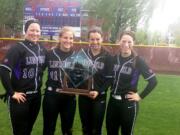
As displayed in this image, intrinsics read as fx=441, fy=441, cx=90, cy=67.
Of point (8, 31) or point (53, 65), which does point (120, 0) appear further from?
point (53, 65)

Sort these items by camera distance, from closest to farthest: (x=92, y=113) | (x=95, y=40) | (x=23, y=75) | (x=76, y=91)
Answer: (x=23, y=75) → (x=76, y=91) → (x=95, y=40) → (x=92, y=113)

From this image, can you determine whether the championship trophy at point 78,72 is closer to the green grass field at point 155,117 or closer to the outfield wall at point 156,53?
the green grass field at point 155,117

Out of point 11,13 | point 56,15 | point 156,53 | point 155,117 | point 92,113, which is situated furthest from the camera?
point 11,13

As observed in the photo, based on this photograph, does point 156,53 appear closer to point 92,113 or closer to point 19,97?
point 92,113

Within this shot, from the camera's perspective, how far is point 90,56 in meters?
6.09

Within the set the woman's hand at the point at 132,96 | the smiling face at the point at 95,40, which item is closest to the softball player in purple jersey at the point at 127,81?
the woman's hand at the point at 132,96

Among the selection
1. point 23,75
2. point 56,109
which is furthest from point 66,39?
point 56,109

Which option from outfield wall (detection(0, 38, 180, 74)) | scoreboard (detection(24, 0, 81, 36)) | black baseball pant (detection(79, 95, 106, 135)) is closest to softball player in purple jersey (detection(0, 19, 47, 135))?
black baseball pant (detection(79, 95, 106, 135))

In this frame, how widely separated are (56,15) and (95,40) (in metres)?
16.7

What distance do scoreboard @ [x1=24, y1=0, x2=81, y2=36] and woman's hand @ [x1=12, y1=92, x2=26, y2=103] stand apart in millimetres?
16353

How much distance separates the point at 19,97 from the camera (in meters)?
5.66

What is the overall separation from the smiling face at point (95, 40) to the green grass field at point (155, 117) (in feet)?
9.24

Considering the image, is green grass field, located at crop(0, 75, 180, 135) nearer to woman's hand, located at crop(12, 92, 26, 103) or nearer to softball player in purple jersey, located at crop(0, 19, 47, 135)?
softball player in purple jersey, located at crop(0, 19, 47, 135)

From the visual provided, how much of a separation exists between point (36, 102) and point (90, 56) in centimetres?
97
